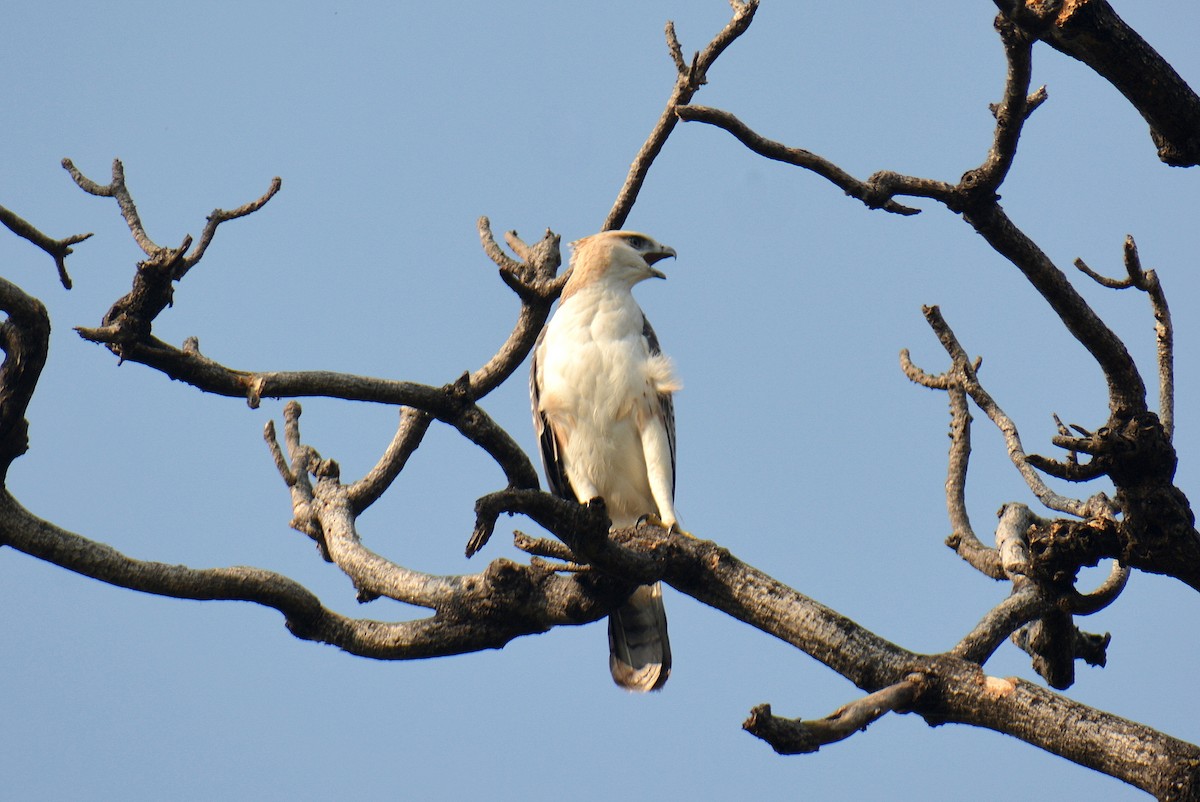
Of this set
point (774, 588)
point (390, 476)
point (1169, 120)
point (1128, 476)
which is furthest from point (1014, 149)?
point (390, 476)

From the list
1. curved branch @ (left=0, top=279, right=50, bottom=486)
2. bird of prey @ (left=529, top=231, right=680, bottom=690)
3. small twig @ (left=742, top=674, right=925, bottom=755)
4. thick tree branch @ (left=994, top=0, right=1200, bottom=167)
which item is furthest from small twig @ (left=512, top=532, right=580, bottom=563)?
thick tree branch @ (left=994, top=0, right=1200, bottom=167)

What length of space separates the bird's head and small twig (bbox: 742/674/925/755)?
11.8 ft

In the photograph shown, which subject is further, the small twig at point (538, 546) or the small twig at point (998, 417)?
the small twig at point (998, 417)

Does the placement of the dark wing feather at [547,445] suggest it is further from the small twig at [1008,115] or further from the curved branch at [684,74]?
the small twig at [1008,115]

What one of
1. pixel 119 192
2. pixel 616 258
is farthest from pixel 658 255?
pixel 119 192

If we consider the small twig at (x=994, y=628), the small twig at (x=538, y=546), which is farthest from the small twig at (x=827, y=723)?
the small twig at (x=538, y=546)

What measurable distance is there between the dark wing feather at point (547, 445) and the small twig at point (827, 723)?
3062mm

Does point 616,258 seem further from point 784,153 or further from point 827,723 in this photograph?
point 827,723

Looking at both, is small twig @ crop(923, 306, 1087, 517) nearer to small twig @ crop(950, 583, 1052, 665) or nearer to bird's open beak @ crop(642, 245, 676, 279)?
small twig @ crop(950, 583, 1052, 665)

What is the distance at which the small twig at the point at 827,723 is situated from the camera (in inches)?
117

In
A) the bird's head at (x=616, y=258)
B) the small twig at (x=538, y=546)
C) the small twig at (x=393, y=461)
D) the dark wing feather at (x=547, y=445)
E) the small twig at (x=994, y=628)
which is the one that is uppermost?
the bird's head at (x=616, y=258)

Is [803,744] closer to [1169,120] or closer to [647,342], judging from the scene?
[1169,120]

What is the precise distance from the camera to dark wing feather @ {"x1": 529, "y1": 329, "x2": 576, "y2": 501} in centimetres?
648

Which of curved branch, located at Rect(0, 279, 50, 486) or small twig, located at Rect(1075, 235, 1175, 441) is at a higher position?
small twig, located at Rect(1075, 235, 1175, 441)
